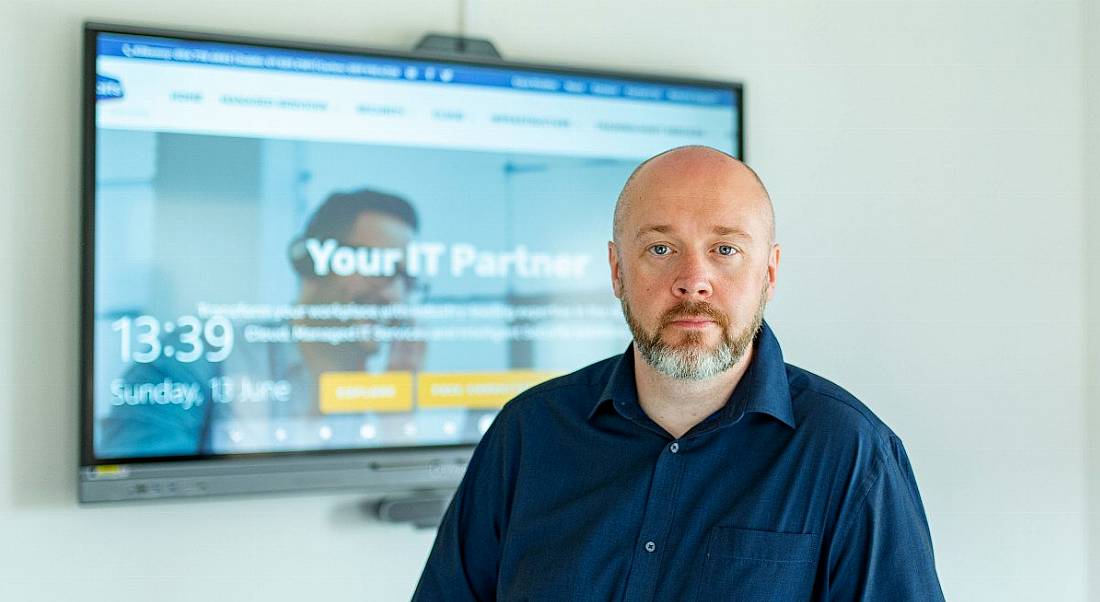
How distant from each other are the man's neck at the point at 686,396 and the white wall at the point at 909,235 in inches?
46.5

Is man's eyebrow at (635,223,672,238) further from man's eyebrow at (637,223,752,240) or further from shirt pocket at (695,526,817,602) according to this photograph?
shirt pocket at (695,526,817,602)

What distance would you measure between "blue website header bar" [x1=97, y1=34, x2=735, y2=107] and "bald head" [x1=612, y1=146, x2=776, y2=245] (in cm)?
106

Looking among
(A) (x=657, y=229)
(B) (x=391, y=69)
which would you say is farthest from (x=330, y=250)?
(A) (x=657, y=229)

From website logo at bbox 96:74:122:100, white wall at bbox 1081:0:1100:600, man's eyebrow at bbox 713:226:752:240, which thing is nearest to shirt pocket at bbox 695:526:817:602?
man's eyebrow at bbox 713:226:752:240

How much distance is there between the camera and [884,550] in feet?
4.63

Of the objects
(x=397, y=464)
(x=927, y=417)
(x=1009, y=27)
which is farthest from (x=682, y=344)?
(x=1009, y=27)

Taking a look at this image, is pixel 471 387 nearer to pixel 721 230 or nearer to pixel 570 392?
pixel 570 392

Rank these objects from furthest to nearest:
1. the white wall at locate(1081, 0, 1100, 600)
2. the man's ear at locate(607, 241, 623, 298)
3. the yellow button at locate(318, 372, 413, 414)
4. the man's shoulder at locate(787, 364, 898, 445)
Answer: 1. the white wall at locate(1081, 0, 1100, 600)
2. the yellow button at locate(318, 372, 413, 414)
3. the man's ear at locate(607, 241, 623, 298)
4. the man's shoulder at locate(787, 364, 898, 445)

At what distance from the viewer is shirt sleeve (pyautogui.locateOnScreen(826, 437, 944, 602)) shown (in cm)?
139

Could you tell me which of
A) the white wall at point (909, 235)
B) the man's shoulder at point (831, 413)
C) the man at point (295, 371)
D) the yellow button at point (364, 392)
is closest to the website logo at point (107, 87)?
the white wall at point (909, 235)

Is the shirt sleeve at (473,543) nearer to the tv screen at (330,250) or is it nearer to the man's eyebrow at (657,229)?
the man's eyebrow at (657,229)

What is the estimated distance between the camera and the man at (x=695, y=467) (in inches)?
57.0

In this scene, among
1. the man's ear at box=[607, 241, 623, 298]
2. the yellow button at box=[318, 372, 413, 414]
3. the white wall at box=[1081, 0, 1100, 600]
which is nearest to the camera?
the man's ear at box=[607, 241, 623, 298]

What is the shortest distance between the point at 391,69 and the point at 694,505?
4.74 feet
